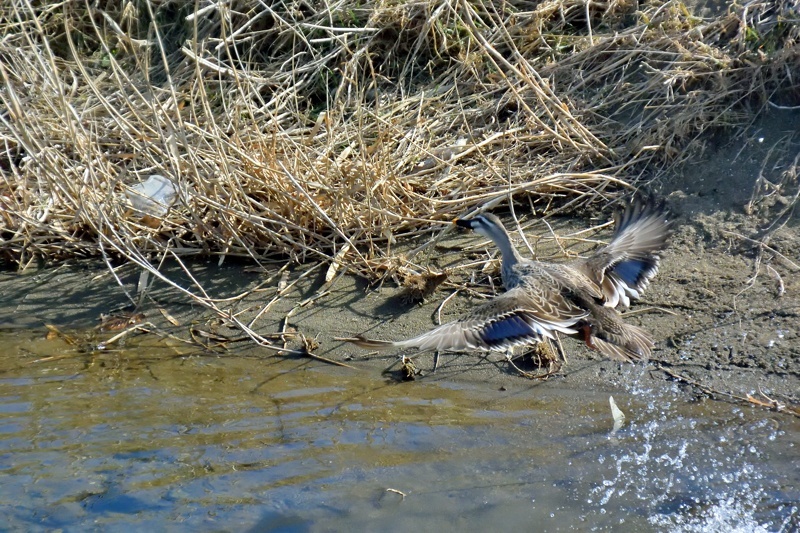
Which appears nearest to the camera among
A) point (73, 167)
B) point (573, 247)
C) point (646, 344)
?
point (646, 344)

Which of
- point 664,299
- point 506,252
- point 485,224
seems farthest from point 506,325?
point 664,299

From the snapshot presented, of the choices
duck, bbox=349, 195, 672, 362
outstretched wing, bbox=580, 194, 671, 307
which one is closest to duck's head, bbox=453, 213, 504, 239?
duck, bbox=349, 195, 672, 362

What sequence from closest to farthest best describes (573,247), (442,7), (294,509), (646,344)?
(294,509) → (646,344) → (573,247) → (442,7)

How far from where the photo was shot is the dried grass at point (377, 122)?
623 centimetres

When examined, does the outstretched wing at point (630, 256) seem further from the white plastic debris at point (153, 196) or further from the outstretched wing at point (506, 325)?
the white plastic debris at point (153, 196)

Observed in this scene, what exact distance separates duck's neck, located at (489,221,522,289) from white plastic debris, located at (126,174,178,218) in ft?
7.85

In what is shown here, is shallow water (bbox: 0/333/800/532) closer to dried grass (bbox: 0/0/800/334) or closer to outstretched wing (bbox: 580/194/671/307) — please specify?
outstretched wing (bbox: 580/194/671/307)

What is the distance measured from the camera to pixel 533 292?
519cm

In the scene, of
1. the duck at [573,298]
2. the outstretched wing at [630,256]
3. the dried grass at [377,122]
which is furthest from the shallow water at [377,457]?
the dried grass at [377,122]

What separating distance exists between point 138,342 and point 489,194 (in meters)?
2.62

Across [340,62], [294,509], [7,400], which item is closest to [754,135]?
[340,62]

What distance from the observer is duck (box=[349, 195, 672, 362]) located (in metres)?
4.81

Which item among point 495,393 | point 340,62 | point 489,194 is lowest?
point 495,393

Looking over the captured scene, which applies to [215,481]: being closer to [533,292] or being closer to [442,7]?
[533,292]
